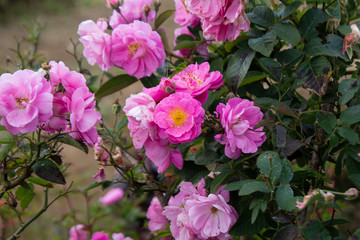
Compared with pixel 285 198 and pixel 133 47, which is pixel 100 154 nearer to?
pixel 133 47

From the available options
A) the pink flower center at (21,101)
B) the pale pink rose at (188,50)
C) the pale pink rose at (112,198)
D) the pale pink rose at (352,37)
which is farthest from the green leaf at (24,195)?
the pale pink rose at (112,198)

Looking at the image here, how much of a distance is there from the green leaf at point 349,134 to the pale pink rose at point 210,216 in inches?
9.1

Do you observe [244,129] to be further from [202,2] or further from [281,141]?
[202,2]

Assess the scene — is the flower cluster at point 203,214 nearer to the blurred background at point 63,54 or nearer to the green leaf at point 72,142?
the green leaf at point 72,142

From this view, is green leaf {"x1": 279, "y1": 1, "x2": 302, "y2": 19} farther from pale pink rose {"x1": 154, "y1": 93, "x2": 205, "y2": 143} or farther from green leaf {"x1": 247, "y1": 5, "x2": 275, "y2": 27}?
pale pink rose {"x1": 154, "y1": 93, "x2": 205, "y2": 143}

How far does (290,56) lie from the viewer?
919 millimetres

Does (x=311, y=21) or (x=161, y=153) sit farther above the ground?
(x=311, y=21)

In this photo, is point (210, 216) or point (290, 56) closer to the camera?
point (210, 216)

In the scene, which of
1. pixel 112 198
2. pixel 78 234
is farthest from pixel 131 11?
pixel 112 198

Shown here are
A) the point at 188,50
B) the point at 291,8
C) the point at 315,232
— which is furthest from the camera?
the point at 188,50

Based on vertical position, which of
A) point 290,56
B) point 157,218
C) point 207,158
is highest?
point 290,56

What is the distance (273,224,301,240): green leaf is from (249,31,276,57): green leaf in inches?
12.7

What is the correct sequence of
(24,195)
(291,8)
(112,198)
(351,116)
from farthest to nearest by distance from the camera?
(112,198), (24,195), (291,8), (351,116)

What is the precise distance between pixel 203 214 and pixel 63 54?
4100 millimetres
